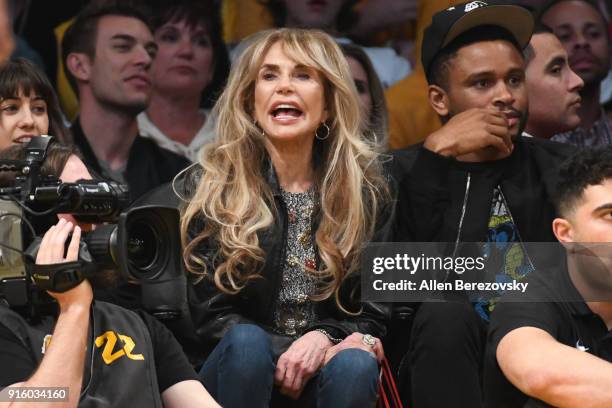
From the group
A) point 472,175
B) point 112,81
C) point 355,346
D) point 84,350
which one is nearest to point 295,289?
point 355,346

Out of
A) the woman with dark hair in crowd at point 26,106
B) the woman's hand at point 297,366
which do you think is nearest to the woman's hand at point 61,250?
the woman's hand at point 297,366

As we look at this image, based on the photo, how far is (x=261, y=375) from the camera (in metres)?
3.10

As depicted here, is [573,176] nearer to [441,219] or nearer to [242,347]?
[441,219]

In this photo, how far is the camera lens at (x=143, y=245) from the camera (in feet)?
8.37

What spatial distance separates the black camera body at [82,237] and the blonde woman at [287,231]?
605 mm

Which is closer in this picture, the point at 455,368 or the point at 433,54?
the point at 455,368

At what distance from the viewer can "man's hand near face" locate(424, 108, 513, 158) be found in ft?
12.0

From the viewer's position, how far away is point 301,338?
3.25 m

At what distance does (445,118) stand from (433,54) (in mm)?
213

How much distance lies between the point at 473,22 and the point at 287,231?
0.96 meters

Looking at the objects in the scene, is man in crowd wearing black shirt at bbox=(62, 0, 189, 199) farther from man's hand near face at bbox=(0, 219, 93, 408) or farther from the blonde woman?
man's hand near face at bbox=(0, 219, 93, 408)

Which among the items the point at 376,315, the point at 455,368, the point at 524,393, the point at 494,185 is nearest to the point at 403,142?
the point at 494,185

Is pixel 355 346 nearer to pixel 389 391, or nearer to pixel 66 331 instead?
pixel 389 391

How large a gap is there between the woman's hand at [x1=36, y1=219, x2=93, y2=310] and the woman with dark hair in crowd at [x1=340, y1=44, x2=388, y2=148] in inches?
71.8
